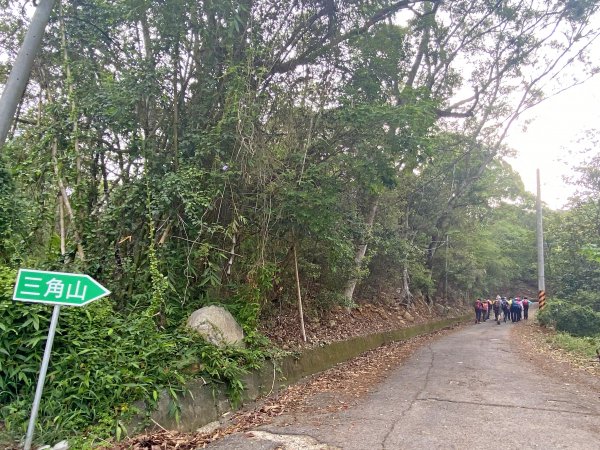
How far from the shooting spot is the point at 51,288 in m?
3.97

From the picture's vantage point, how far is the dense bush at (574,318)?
624 inches

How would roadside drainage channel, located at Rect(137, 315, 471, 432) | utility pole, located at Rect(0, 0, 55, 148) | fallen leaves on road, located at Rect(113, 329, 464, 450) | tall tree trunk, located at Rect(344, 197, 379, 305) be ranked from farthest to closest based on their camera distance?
tall tree trunk, located at Rect(344, 197, 379, 305) → utility pole, located at Rect(0, 0, 55, 148) → roadside drainage channel, located at Rect(137, 315, 471, 432) → fallen leaves on road, located at Rect(113, 329, 464, 450)

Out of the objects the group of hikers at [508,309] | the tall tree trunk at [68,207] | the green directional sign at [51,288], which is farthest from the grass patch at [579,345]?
the tall tree trunk at [68,207]

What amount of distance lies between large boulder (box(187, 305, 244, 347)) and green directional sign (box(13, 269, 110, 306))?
2571 millimetres

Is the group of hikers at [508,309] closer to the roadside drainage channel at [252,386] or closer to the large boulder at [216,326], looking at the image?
the roadside drainage channel at [252,386]

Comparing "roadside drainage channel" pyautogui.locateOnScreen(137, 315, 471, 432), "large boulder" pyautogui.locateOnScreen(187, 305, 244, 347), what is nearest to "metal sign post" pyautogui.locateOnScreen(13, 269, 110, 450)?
"roadside drainage channel" pyautogui.locateOnScreen(137, 315, 471, 432)

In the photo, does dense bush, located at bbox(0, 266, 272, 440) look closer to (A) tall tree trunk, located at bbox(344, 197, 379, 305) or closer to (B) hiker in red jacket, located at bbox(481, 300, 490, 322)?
(A) tall tree trunk, located at bbox(344, 197, 379, 305)

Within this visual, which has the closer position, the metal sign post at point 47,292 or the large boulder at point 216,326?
the metal sign post at point 47,292

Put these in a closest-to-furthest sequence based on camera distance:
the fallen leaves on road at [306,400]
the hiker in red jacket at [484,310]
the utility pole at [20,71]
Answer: the fallen leaves on road at [306,400]
the utility pole at [20,71]
the hiker in red jacket at [484,310]

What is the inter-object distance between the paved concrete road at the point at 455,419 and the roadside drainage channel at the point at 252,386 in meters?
0.71

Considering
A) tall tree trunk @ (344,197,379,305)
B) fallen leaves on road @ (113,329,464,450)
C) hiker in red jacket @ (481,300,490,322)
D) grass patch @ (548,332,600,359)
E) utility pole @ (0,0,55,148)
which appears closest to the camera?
fallen leaves on road @ (113,329,464,450)

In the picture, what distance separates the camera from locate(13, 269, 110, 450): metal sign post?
3857mm

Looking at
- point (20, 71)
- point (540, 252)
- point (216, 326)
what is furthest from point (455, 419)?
point (540, 252)

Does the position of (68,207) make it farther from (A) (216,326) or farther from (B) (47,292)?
(B) (47,292)
